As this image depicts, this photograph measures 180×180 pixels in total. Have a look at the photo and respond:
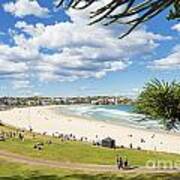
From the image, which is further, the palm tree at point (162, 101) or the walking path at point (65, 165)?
the walking path at point (65, 165)

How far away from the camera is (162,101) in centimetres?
2697

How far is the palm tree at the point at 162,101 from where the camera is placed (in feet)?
87.4

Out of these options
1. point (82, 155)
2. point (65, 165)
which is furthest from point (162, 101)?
point (82, 155)

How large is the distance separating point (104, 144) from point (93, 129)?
4683 centimetres

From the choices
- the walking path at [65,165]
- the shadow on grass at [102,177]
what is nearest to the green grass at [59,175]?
the shadow on grass at [102,177]

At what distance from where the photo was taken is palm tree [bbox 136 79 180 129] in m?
26.6

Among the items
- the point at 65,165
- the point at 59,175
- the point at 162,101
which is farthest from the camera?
the point at 65,165

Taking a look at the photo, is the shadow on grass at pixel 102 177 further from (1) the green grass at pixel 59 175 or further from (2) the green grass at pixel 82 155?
(2) the green grass at pixel 82 155

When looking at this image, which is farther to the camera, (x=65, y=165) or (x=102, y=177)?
(x=65, y=165)

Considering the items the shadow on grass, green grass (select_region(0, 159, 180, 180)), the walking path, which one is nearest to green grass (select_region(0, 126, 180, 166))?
the walking path

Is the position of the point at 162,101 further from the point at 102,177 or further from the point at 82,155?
the point at 82,155

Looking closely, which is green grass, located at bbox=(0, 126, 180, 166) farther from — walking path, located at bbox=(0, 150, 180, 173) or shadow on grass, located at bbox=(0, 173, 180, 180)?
shadow on grass, located at bbox=(0, 173, 180, 180)

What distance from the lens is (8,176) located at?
108ft

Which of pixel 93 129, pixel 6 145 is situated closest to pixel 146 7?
pixel 6 145
